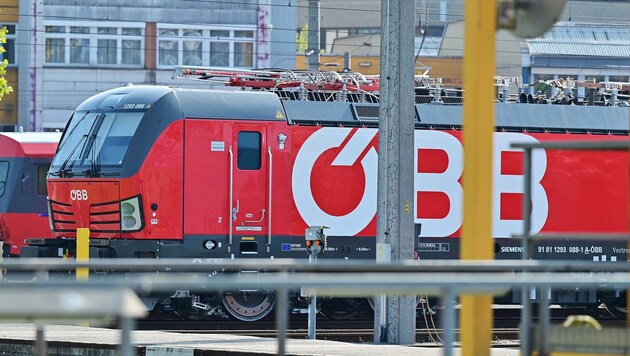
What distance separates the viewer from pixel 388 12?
16.2m

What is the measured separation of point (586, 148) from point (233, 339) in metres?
7.35

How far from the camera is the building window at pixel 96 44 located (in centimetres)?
4403

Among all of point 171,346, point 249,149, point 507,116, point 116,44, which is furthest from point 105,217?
point 116,44

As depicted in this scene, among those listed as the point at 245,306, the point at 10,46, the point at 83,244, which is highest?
the point at 10,46

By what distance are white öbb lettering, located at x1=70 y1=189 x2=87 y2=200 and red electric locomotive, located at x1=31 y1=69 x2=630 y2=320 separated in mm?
29

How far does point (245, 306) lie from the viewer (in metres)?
20.5

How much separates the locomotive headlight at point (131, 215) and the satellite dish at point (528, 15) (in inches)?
503

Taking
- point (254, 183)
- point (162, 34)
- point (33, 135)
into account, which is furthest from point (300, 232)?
point (162, 34)

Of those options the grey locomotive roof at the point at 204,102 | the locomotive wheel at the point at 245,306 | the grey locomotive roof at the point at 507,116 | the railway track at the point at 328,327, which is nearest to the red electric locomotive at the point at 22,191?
the railway track at the point at 328,327

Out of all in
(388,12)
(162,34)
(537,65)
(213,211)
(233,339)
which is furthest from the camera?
(537,65)

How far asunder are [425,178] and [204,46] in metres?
25.0

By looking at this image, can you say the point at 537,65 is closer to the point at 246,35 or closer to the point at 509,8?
the point at 246,35

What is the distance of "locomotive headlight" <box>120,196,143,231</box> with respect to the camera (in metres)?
20.0

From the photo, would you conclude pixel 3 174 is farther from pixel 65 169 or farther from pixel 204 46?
pixel 204 46
